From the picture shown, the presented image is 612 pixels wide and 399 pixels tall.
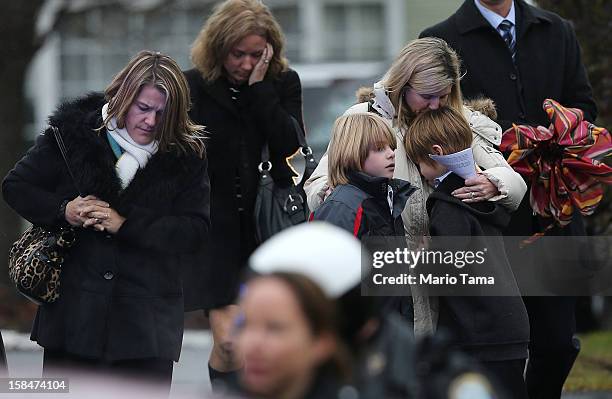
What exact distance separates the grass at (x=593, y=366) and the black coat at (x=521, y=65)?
6.68ft

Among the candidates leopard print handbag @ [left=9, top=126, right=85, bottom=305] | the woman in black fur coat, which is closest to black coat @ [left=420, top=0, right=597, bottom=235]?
the woman in black fur coat

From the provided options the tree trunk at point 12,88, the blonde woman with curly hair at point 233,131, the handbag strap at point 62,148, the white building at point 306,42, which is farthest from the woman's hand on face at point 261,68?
the white building at point 306,42

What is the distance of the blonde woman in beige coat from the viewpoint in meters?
5.85

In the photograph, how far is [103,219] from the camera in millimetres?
5613

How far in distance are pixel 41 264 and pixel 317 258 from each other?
2.69 m

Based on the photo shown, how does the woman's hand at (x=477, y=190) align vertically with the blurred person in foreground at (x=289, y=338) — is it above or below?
below

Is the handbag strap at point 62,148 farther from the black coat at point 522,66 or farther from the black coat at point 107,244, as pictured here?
the black coat at point 522,66

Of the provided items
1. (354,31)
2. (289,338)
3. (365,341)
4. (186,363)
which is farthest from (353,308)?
(354,31)

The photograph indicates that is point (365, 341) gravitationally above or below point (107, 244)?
above

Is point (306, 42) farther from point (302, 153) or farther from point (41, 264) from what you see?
point (41, 264)

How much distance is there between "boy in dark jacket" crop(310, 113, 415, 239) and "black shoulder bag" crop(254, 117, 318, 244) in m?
0.97

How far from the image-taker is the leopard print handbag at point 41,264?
18.3ft

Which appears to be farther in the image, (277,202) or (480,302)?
(277,202)

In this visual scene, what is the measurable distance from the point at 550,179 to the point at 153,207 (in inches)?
69.2
